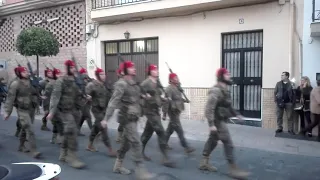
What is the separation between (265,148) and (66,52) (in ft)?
32.9

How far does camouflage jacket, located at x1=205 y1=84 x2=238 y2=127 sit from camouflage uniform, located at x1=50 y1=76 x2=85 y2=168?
7.93 feet

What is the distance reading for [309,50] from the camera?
320 inches

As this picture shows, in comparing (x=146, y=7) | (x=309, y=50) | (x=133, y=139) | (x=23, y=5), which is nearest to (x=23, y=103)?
(x=133, y=139)

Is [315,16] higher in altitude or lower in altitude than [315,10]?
lower

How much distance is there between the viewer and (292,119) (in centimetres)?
Answer: 819

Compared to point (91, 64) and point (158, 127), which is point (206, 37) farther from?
point (158, 127)

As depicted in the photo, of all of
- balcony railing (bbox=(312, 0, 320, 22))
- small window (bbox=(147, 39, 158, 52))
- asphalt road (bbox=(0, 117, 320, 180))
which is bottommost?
asphalt road (bbox=(0, 117, 320, 180))

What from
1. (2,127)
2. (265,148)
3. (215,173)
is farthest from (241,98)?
(2,127)

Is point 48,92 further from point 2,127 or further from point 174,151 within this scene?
point 174,151

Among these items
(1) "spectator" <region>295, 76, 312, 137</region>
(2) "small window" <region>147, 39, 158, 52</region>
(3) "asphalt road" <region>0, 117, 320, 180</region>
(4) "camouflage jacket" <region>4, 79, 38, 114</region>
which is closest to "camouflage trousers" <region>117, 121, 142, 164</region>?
(3) "asphalt road" <region>0, 117, 320, 180</region>

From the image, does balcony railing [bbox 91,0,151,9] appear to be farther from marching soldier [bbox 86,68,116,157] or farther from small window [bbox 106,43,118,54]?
marching soldier [bbox 86,68,116,157]

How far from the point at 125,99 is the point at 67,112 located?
1382 mm

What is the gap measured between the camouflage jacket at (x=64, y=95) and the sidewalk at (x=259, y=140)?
2706 mm

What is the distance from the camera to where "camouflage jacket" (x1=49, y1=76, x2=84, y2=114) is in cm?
537
